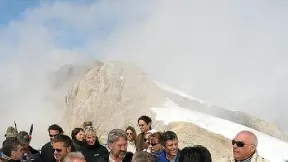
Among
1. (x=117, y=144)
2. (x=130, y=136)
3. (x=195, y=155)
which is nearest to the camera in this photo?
(x=195, y=155)

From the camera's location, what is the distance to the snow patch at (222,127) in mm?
21188

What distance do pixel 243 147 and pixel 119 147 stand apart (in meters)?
1.66

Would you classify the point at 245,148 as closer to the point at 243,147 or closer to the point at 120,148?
the point at 243,147

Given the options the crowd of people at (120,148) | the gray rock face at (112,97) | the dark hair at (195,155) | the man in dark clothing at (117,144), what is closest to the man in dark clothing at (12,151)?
the crowd of people at (120,148)

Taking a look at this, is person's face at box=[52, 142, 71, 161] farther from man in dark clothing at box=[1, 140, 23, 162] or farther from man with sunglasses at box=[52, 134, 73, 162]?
man in dark clothing at box=[1, 140, 23, 162]

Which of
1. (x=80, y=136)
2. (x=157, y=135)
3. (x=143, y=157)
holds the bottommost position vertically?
(x=143, y=157)

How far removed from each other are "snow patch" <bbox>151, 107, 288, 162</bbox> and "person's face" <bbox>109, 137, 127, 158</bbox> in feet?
52.8

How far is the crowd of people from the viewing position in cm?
402

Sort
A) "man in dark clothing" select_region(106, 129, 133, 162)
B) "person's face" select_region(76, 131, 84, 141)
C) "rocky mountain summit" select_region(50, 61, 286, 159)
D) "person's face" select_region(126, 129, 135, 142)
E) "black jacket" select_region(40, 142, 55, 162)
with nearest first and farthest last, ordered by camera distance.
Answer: "man in dark clothing" select_region(106, 129, 133, 162) < "black jacket" select_region(40, 142, 55, 162) < "person's face" select_region(76, 131, 84, 141) < "person's face" select_region(126, 129, 135, 142) < "rocky mountain summit" select_region(50, 61, 286, 159)

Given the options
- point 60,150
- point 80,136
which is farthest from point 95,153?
point 60,150

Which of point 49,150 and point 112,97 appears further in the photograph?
point 112,97

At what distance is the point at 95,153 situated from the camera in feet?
20.6

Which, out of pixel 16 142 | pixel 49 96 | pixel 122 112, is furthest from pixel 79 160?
pixel 49 96

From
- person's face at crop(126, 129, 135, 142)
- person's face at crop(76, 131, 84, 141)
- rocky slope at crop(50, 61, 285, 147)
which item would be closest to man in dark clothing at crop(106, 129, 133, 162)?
person's face at crop(76, 131, 84, 141)
